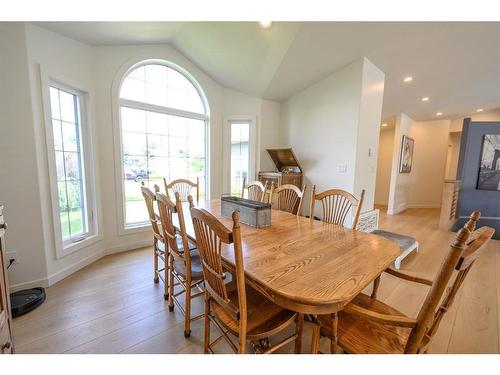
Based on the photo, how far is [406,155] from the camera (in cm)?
545

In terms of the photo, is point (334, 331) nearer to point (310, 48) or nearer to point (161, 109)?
point (310, 48)

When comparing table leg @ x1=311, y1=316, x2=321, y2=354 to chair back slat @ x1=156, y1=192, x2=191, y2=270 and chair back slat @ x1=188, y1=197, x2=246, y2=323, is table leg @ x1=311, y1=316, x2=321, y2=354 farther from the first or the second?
chair back slat @ x1=156, y1=192, x2=191, y2=270

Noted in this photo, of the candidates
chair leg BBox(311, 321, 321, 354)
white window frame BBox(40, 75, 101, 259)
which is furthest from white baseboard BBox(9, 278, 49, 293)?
chair leg BBox(311, 321, 321, 354)

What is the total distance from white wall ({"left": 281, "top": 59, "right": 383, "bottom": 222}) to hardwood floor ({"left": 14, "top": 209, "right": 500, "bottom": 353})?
4.73 ft

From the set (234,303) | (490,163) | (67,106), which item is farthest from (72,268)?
(490,163)

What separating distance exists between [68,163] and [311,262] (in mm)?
2696

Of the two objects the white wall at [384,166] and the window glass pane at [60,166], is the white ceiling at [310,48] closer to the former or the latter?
the window glass pane at [60,166]

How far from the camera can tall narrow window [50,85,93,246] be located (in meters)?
2.21

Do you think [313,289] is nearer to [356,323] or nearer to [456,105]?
[356,323]

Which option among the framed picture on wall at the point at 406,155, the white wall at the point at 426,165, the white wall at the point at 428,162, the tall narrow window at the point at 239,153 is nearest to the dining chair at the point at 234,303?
the tall narrow window at the point at 239,153

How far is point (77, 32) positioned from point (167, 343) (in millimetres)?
2920

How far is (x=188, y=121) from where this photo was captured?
3459 mm
